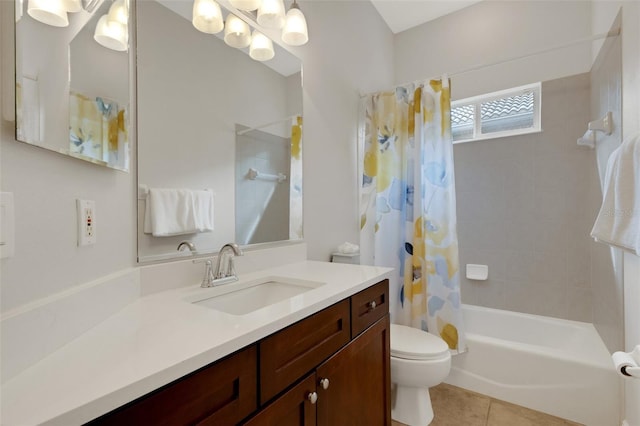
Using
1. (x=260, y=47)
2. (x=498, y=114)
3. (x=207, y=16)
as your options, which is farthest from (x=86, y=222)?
(x=498, y=114)

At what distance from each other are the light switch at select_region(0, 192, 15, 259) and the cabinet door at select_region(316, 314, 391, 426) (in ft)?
2.52

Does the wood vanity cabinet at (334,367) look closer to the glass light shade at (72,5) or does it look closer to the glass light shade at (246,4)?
the glass light shade at (72,5)

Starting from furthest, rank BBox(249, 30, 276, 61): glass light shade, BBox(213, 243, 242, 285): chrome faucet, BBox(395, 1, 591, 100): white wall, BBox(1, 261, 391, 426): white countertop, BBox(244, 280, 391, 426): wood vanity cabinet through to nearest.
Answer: BBox(395, 1, 591, 100): white wall
BBox(249, 30, 276, 61): glass light shade
BBox(213, 243, 242, 285): chrome faucet
BBox(244, 280, 391, 426): wood vanity cabinet
BBox(1, 261, 391, 426): white countertop

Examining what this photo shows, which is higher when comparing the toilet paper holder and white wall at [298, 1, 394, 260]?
white wall at [298, 1, 394, 260]

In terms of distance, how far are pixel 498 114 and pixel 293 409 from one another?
2.75 meters

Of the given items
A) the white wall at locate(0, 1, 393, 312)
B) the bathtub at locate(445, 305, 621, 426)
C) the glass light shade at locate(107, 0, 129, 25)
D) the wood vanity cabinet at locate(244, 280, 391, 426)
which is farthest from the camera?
the bathtub at locate(445, 305, 621, 426)

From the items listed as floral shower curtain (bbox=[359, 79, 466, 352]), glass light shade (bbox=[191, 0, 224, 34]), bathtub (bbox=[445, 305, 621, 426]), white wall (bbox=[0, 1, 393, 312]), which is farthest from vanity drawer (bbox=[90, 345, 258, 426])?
bathtub (bbox=[445, 305, 621, 426])

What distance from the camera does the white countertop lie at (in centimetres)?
41

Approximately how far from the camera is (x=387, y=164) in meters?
2.17

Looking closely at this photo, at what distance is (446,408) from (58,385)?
1.99 m

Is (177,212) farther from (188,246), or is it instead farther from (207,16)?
(207,16)

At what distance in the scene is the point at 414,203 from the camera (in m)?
2.05

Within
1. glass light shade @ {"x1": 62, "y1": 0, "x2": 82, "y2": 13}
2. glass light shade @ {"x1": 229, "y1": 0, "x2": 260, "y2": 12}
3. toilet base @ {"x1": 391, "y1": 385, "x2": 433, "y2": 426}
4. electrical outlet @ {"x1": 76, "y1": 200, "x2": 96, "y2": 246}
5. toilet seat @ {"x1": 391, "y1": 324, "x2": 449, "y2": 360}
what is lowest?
toilet base @ {"x1": 391, "y1": 385, "x2": 433, "y2": 426}

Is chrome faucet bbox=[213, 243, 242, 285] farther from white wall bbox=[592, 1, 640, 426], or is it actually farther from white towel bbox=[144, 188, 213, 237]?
white wall bbox=[592, 1, 640, 426]
